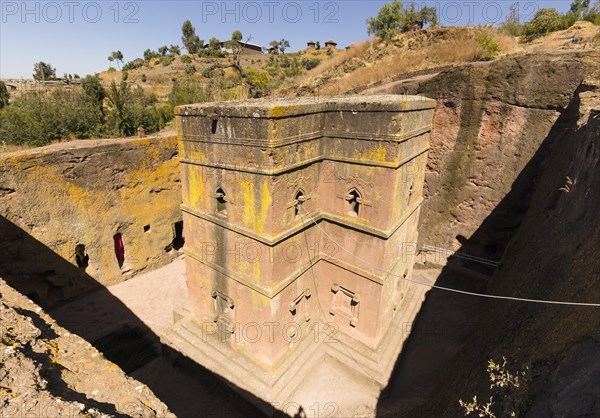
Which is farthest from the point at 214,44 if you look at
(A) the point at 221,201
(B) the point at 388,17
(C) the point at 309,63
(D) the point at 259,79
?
(A) the point at 221,201

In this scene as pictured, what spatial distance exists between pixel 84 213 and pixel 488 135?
14.3m

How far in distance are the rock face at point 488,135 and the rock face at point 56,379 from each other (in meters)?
11.6

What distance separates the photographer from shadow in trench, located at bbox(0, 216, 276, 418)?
7906mm

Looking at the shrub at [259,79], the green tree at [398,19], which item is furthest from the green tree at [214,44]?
the green tree at [398,19]

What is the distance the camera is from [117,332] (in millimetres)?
10367

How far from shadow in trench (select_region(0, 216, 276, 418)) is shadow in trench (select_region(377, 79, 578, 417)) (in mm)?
3620

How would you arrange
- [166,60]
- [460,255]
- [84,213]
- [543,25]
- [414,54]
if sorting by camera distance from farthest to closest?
[166,60] < [543,25] < [414,54] < [460,255] < [84,213]

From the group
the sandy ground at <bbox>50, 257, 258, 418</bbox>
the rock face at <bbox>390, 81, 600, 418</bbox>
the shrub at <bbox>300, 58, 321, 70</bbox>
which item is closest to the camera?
the rock face at <bbox>390, 81, 600, 418</bbox>

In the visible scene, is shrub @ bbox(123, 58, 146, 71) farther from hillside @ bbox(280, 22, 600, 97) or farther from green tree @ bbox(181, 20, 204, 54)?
hillside @ bbox(280, 22, 600, 97)

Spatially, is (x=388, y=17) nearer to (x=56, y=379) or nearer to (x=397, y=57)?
(x=397, y=57)

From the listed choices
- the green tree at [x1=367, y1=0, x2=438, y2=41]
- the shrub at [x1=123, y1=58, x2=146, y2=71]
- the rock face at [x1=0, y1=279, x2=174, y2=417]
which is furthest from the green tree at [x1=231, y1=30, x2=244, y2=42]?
the rock face at [x1=0, y1=279, x2=174, y2=417]

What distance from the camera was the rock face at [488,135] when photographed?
9.85 m

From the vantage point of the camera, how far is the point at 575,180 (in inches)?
257

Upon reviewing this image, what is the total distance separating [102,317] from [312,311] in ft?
24.7
